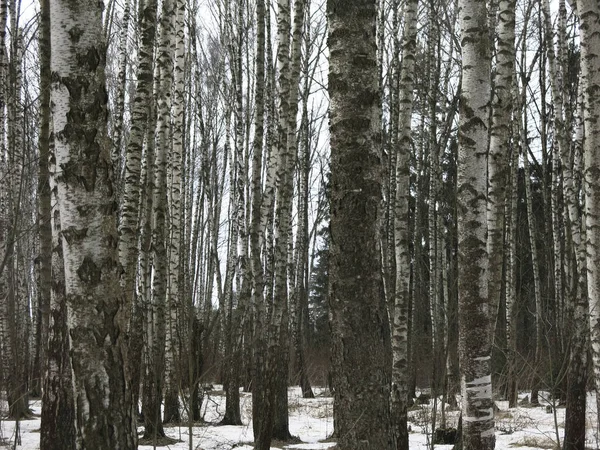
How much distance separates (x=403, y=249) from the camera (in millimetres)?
7336

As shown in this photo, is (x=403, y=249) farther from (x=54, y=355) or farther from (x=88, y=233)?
(x=88, y=233)

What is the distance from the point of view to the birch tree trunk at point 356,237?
317 cm

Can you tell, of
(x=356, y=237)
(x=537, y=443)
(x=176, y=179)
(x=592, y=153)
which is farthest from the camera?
(x=176, y=179)

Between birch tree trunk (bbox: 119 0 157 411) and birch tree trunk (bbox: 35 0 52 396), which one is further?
birch tree trunk (bbox: 119 0 157 411)

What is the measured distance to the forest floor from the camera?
8086 millimetres

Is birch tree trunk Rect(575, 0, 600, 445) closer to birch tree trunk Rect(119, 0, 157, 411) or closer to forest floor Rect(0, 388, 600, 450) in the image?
forest floor Rect(0, 388, 600, 450)

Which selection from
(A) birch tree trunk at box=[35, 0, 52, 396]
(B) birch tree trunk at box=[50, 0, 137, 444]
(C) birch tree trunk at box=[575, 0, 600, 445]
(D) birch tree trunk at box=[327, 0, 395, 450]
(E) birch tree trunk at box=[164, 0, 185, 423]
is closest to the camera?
(D) birch tree trunk at box=[327, 0, 395, 450]

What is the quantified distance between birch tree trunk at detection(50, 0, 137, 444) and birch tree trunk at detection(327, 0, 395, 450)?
112cm

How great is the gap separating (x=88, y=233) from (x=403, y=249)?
453 centimetres

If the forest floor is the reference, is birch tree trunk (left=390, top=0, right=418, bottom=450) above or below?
above

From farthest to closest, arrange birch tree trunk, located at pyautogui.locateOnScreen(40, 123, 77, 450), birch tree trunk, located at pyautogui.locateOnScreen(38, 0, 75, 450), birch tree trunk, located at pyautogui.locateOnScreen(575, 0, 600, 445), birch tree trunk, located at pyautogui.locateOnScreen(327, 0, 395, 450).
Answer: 1. birch tree trunk, located at pyautogui.locateOnScreen(575, 0, 600, 445)
2. birch tree trunk, located at pyautogui.locateOnScreen(40, 123, 77, 450)
3. birch tree trunk, located at pyautogui.locateOnScreen(38, 0, 75, 450)
4. birch tree trunk, located at pyautogui.locateOnScreen(327, 0, 395, 450)

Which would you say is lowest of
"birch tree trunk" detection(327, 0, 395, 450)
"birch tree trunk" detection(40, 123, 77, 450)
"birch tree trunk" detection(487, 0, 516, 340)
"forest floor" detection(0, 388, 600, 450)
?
"forest floor" detection(0, 388, 600, 450)

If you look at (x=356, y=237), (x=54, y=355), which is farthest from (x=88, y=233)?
(x=54, y=355)

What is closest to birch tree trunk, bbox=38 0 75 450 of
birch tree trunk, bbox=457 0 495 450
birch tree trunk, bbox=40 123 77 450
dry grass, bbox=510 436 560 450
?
birch tree trunk, bbox=40 123 77 450
